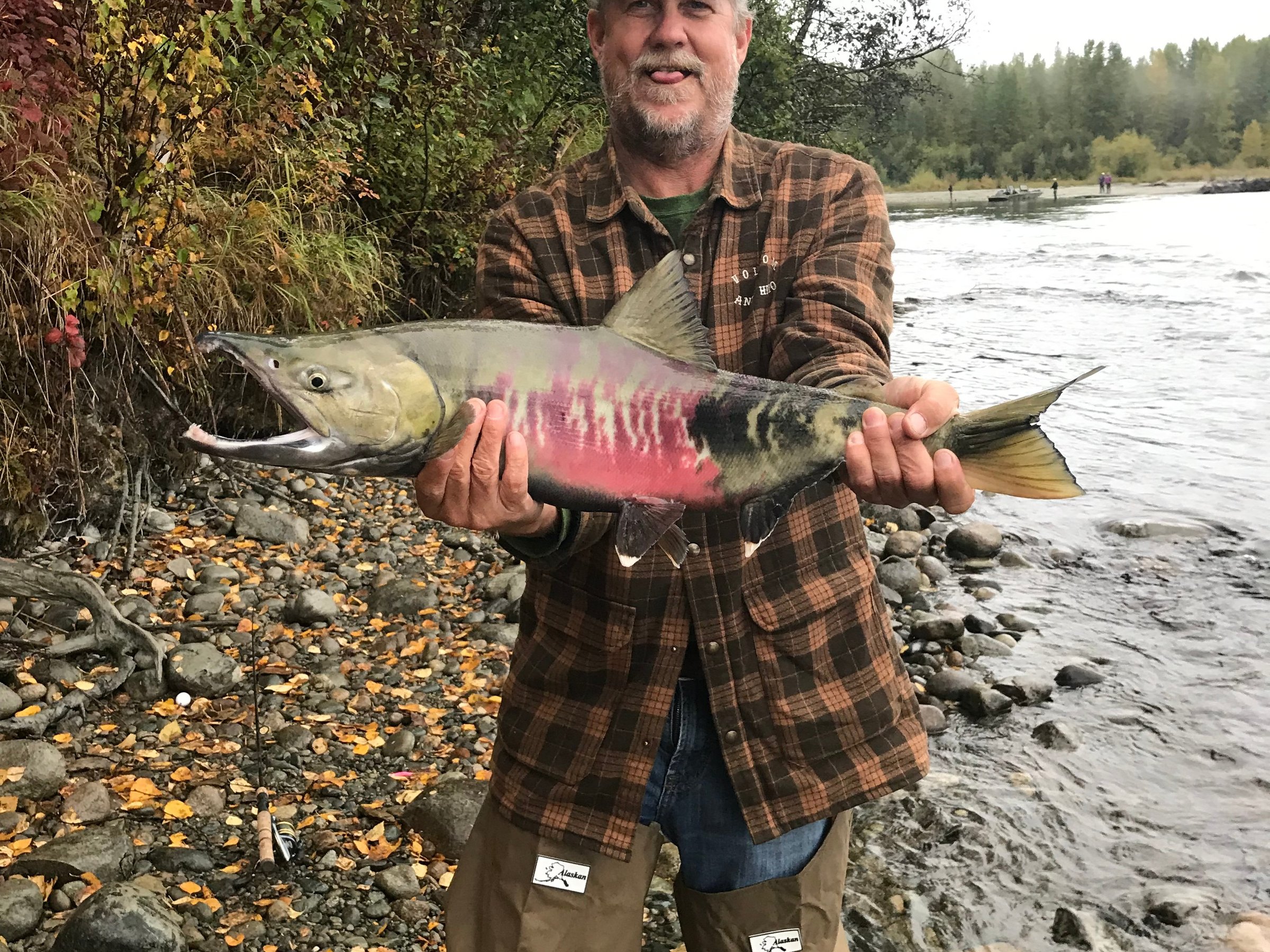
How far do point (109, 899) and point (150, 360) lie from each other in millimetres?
3915

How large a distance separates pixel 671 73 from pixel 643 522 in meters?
1.37

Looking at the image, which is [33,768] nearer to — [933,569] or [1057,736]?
[1057,736]

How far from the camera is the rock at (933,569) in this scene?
9.30m

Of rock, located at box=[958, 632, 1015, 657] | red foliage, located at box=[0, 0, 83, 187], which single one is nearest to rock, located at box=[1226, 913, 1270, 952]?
rock, located at box=[958, 632, 1015, 657]

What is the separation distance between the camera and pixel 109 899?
12.7 feet

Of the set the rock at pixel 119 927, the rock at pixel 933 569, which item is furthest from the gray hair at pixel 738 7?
the rock at pixel 933 569

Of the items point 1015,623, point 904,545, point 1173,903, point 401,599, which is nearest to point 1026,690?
point 1015,623

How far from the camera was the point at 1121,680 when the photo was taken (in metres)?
7.47

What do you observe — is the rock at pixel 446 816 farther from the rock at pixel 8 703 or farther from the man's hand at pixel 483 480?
the man's hand at pixel 483 480

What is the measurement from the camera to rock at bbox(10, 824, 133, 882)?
167 inches

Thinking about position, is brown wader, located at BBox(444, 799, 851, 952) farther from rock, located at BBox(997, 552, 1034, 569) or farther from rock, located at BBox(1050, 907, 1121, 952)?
rock, located at BBox(997, 552, 1034, 569)

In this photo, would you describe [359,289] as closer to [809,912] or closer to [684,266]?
[684,266]

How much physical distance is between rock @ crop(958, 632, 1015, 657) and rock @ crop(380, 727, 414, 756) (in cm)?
404

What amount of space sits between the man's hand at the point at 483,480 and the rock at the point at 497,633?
177 inches
